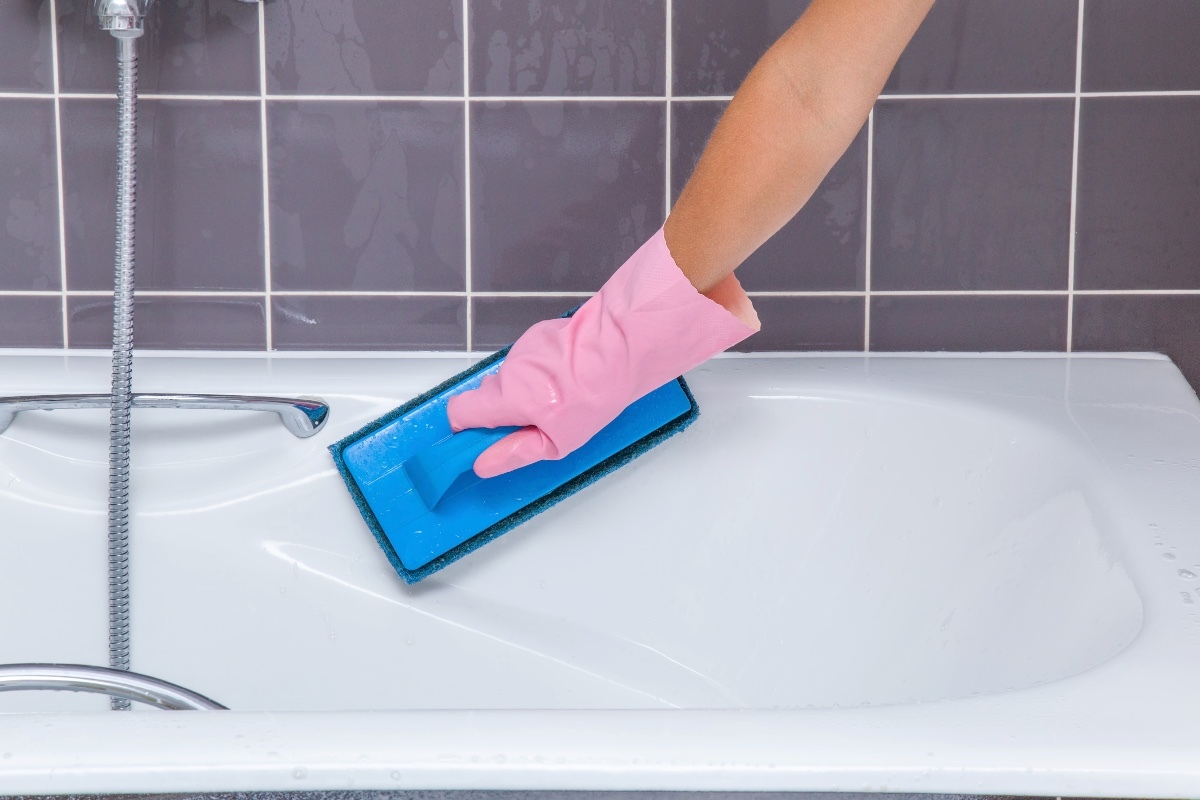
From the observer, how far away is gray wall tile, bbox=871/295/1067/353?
3.90 ft

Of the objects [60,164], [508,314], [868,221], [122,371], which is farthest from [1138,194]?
[60,164]

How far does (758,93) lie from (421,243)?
0.52 m

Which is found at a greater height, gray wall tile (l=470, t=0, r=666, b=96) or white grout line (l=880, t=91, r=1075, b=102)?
gray wall tile (l=470, t=0, r=666, b=96)

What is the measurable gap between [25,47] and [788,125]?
88 centimetres

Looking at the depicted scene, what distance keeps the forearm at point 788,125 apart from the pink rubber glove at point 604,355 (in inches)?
1.3

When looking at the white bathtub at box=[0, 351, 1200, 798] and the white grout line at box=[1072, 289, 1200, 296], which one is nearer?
the white bathtub at box=[0, 351, 1200, 798]

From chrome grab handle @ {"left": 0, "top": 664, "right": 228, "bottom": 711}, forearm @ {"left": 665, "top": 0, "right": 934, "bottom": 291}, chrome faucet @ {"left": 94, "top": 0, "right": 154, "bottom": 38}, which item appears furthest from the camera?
chrome faucet @ {"left": 94, "top": 0, "right": 154, "bottom": 38}

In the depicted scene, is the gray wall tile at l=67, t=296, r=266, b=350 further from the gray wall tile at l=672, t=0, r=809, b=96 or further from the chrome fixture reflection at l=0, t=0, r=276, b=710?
the gray wall tile at l=672, t=0, r=809, b=96

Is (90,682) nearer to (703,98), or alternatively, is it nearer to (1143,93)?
(703,98)

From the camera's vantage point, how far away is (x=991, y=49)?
1.13 m

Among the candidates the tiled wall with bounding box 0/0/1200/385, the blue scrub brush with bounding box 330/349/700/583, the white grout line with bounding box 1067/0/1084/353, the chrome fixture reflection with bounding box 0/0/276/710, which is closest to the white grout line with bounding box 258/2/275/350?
the tiled wall with bounding box 0/0/1200/385

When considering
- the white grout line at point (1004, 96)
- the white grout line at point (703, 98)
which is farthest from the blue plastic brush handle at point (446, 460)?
the white grout line at point (1004, 96)

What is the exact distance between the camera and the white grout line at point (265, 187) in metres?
1.14

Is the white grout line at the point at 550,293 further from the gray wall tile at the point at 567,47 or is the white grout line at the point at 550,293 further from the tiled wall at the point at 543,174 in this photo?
the gray wall tile at the point at 567,47
